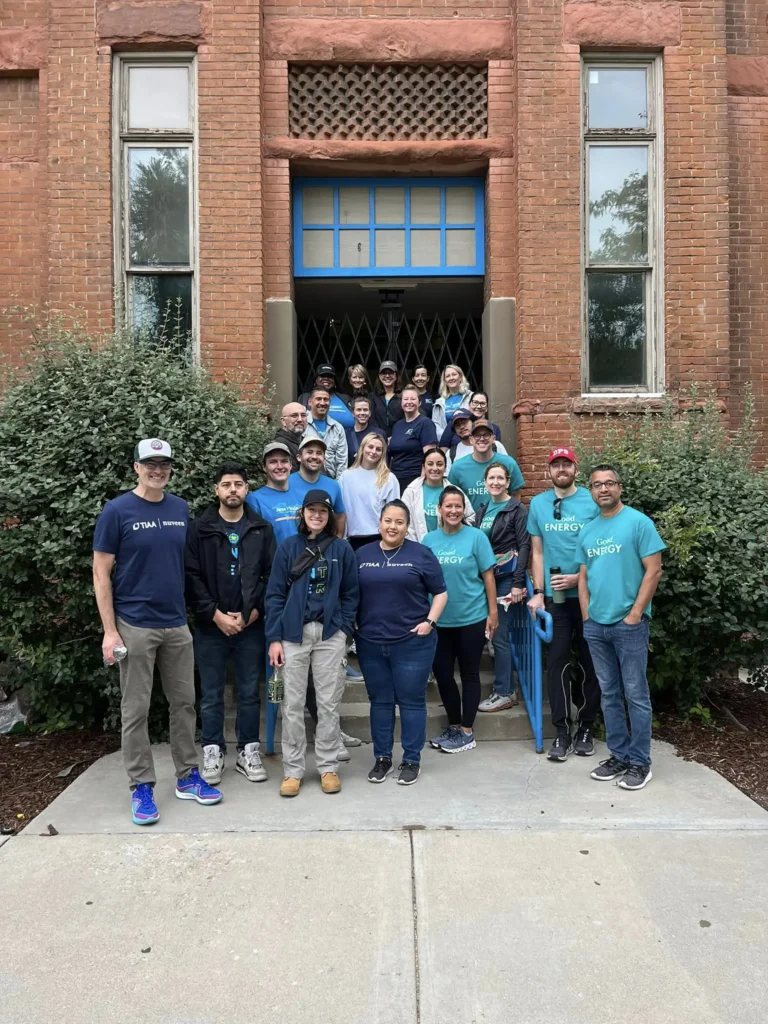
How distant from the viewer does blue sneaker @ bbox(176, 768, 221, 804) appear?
4699mm

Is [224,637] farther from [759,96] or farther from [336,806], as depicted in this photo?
[759,96]

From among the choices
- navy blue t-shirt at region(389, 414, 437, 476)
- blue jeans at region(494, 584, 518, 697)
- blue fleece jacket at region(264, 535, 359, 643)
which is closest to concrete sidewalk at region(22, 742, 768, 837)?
blue jeans at region(494, 584, 518, 697)

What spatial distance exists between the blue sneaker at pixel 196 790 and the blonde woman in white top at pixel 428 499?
2.18m

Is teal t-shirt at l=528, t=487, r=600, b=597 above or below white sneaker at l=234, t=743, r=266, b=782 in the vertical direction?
above

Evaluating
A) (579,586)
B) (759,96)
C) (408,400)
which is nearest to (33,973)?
(579,586)

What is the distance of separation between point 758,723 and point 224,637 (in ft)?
13.9

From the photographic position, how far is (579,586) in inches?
204

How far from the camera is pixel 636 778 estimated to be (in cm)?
494

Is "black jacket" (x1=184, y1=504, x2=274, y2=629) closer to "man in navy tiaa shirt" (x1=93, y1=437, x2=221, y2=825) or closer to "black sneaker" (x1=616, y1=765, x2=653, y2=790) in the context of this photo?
"man in navy tiaa shirt" (x1=93, y1=437, x2=221, y2=825)

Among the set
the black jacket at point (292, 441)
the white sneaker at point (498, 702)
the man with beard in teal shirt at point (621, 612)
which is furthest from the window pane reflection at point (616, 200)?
the white sneaker at point (498, 702)

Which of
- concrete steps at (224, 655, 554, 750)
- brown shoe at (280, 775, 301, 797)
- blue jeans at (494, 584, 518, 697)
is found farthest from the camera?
blue jeans at (494, 584, 518, 697)

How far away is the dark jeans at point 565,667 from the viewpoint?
5.41 meters

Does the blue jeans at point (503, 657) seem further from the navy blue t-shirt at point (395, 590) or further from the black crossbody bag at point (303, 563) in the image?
the black crossbody bag at point (303, 563)

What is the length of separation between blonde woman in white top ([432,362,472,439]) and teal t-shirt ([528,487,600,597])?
2.19 metres
